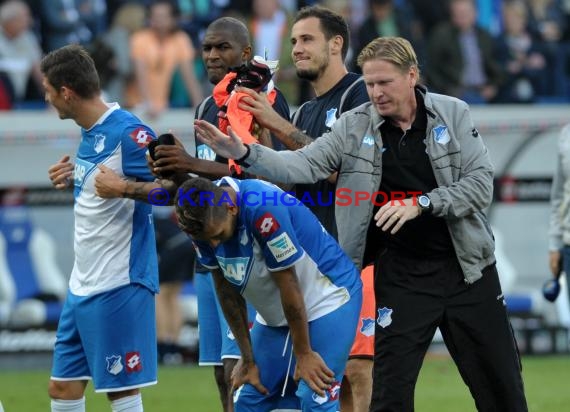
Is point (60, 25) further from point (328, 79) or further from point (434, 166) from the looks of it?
point (434, 166)

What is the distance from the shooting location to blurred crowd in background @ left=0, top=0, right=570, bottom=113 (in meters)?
15.3

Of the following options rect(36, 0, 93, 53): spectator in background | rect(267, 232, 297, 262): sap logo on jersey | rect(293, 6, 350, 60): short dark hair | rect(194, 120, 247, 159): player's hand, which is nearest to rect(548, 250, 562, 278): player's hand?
rect(293, 6, 350, 60): short dark hair

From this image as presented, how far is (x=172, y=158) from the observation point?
6.36m

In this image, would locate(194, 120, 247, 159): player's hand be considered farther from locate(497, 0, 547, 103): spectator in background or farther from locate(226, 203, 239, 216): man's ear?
locate(497, 0, 547, 103): spectator in background

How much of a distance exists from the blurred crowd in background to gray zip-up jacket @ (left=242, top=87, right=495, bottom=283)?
27.7ft

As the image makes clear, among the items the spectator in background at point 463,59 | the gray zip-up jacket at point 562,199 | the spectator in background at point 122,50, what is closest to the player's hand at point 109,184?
the gray zip-up jacket at point 562,199

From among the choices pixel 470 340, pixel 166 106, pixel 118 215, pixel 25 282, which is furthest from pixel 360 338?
pixel 166 106

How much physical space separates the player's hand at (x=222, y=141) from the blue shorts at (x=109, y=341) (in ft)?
5.17

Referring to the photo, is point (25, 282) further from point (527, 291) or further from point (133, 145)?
point (133, 145)

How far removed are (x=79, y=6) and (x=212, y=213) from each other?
10.5m

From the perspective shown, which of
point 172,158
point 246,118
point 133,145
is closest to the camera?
point 172,158

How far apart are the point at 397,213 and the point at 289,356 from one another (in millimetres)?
927

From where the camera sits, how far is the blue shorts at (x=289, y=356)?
20.9 feet

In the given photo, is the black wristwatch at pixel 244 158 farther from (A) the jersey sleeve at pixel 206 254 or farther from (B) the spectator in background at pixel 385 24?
(B) the spectator in background at pixel 385 24
